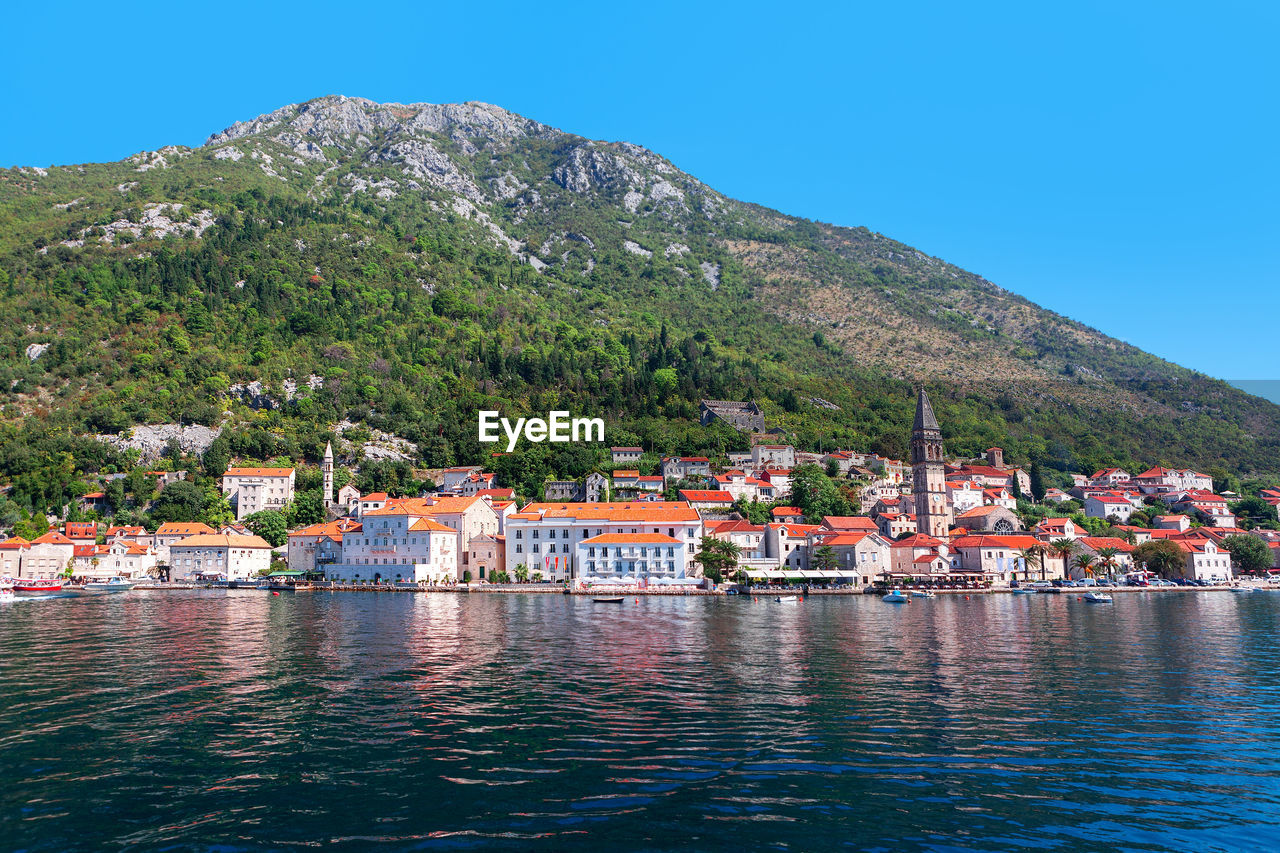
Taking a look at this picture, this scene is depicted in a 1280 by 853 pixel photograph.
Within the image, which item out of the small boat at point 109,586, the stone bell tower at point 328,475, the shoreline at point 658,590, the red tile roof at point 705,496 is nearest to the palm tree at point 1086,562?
the shoreline at point 658,590

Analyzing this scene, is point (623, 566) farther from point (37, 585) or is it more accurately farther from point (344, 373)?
point (344, 373)

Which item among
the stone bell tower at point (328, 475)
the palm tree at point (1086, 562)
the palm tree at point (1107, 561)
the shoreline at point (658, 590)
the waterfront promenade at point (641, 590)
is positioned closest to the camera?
the shoreline at point (658, 590)

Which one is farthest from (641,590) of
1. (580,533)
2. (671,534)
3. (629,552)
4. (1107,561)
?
(1107,561)

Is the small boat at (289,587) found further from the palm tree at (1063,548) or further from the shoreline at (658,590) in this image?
the palm tree at (1063,548)

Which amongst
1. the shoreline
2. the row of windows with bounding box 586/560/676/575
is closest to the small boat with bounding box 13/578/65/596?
the shoreline

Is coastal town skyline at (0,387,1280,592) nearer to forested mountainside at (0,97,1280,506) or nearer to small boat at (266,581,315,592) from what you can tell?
small boat at (266,581,315,592)

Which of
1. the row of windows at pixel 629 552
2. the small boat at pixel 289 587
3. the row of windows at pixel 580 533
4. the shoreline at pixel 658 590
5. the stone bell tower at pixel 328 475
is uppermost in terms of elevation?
the stone bell tower at pixel 328 475

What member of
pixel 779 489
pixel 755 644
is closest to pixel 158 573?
pixel 779 489
